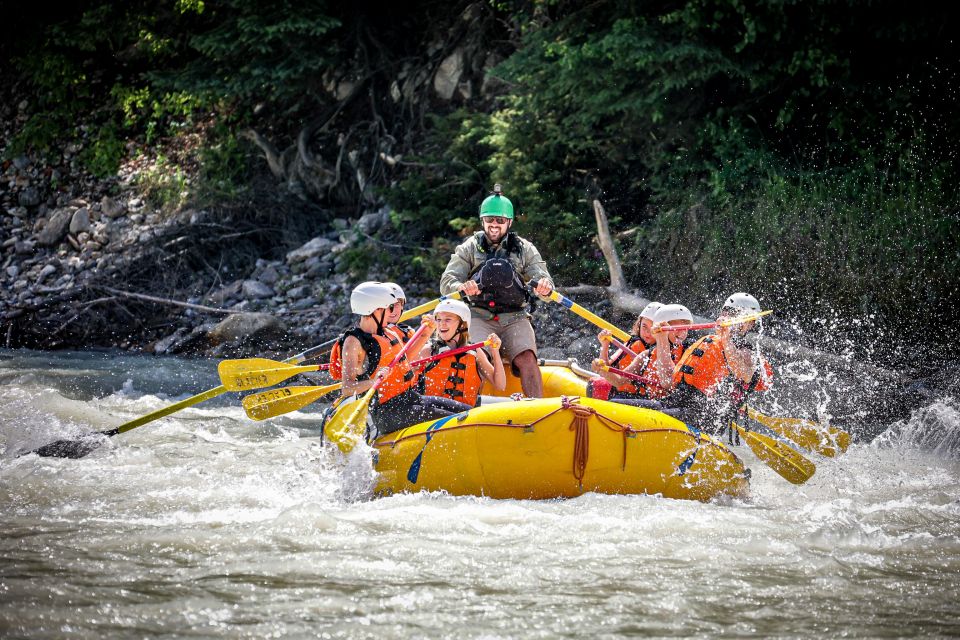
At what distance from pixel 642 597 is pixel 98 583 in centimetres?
217

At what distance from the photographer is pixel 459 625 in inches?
151

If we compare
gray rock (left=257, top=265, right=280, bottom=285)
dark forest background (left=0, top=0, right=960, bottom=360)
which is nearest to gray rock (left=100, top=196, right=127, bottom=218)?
dark forest background (left=0, top=0, right=960, bottom=360)

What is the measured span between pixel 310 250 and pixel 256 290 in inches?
39.8

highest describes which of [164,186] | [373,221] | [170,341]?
[164,186]

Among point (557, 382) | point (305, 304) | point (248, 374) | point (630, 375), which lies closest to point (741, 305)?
point (630, 375)

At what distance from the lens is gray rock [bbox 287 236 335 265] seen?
14.6m

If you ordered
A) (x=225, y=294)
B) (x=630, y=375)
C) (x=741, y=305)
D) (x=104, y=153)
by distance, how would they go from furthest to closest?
(x=104, y=153) → (x=225, y=294) → (x=630, y=375) → (x=741, y=305)

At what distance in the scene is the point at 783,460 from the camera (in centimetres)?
610

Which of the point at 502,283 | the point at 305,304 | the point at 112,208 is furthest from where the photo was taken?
the point at 112,208

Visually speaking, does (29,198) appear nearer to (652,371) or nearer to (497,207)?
(497,207)

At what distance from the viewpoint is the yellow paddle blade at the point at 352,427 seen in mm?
6020

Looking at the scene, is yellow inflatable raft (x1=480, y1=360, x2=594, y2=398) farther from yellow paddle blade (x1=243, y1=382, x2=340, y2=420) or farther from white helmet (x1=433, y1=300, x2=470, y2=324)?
yellow paddle blade (x1=243, y1=382, x2=340, y2=420)

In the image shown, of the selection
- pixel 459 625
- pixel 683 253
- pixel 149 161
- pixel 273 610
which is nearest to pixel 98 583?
pixel 273 610

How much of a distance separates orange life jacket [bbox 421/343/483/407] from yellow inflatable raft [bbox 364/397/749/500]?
23.0 inches
